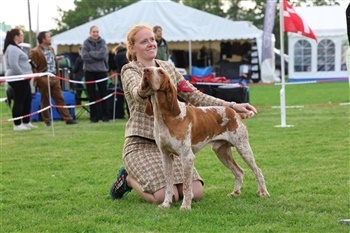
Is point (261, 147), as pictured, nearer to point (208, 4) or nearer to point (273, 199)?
point (273, 199)

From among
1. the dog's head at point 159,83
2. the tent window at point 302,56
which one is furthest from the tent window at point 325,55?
the dog's head at point 159,83

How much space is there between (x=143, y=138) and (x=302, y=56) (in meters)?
26.5

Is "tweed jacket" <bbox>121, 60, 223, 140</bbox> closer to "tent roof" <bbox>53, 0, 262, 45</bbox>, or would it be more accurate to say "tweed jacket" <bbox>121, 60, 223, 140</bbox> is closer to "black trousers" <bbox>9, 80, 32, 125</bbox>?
"black trousers" <bbox>9, 80, 32, 125</bbox>

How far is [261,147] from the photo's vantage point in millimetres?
8164

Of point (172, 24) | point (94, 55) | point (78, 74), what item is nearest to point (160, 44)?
point (94, 55)

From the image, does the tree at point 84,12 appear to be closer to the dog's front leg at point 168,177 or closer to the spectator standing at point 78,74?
the spectator standing at point 78,74

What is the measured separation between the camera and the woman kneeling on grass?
498cm

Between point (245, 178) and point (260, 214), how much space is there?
1532 mm

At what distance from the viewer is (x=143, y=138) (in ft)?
17.1

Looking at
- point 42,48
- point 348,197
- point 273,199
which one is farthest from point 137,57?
point 42,48

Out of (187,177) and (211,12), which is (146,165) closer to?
(187,177)

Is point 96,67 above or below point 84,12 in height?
below

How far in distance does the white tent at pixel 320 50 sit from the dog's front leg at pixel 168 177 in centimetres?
2611

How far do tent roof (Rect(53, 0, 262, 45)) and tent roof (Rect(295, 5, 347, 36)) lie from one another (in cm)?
567
